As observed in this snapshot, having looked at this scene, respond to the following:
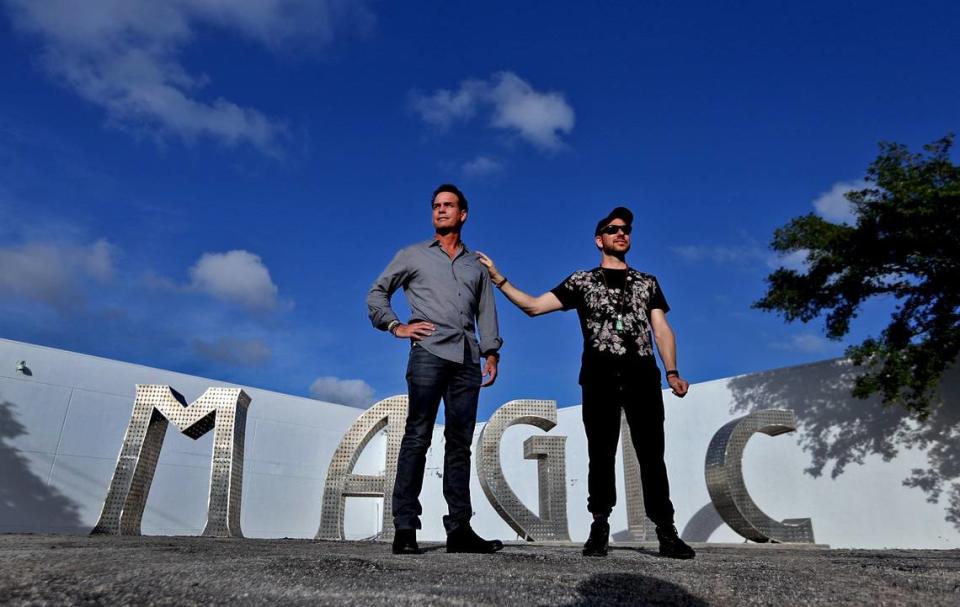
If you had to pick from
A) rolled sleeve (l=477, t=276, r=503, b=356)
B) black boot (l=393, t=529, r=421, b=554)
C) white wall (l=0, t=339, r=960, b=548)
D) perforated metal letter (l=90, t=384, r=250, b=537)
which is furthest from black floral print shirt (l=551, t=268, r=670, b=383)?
white wall (l=0, t=339, r=960, b=548)

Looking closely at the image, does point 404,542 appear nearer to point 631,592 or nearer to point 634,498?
point 631,592

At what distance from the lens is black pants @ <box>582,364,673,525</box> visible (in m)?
2.77

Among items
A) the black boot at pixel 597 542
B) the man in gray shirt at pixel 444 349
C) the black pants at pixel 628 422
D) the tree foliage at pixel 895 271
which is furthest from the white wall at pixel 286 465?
the man in gray shirt at pixel 444 349

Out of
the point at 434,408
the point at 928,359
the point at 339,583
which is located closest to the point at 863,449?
the point at 928,359

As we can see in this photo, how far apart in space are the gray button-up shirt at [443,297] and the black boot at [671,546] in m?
1.11

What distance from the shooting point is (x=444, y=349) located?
9.11 feet

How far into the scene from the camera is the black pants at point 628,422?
2.77 meters

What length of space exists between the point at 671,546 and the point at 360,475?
4.10 m

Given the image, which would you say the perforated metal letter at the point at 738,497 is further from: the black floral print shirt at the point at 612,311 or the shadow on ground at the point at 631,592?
the shadow on ground at the point at 631,592

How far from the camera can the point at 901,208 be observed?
795 cm

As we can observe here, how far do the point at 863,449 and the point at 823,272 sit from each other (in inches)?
104

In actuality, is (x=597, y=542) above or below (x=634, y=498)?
below

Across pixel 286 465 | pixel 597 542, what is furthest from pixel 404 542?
pixel 286 465

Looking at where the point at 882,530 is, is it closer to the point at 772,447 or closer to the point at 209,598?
the point at 772,447
